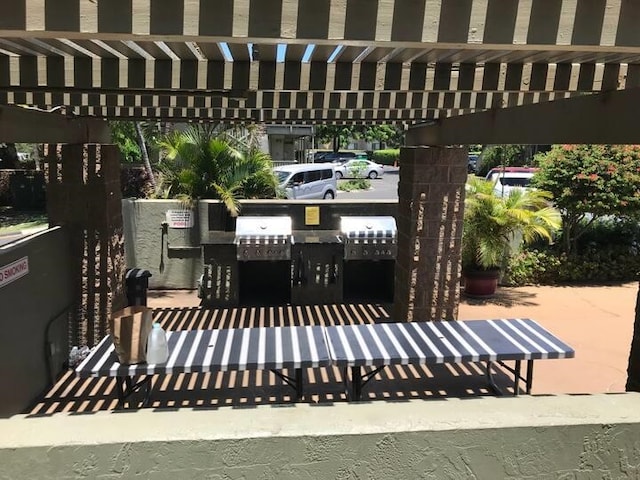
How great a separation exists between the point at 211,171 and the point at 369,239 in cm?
347

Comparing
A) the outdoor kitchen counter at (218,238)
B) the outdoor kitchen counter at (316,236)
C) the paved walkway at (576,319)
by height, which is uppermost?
the outdoor kitchen counter at (316,236)

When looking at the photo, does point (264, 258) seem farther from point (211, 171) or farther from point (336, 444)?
point (336, 444)

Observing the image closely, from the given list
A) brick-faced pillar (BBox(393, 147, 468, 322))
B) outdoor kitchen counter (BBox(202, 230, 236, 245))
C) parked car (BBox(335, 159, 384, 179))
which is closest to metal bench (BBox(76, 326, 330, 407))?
brick-faced pillar (BBox(393, 147, 468, 322))

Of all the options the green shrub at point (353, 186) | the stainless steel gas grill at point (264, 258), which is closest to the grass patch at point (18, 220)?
the stainless steel gas grill at point (264, 258)

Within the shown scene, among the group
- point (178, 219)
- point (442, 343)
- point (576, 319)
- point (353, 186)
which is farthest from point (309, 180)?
point (442, 343)

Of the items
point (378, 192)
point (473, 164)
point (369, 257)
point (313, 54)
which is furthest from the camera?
point (473, 164)

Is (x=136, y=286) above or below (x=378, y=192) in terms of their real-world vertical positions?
below

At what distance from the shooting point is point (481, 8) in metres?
2.36

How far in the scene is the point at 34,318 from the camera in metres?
5.59

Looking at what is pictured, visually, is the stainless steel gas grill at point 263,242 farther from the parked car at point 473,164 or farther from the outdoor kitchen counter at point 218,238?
the parked car at point 473,164

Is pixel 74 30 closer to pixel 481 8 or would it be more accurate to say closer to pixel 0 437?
pixel 0 437

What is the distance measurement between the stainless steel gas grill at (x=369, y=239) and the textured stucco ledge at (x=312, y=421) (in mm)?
6896

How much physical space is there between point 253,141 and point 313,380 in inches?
358

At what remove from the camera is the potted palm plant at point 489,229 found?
367 inches
